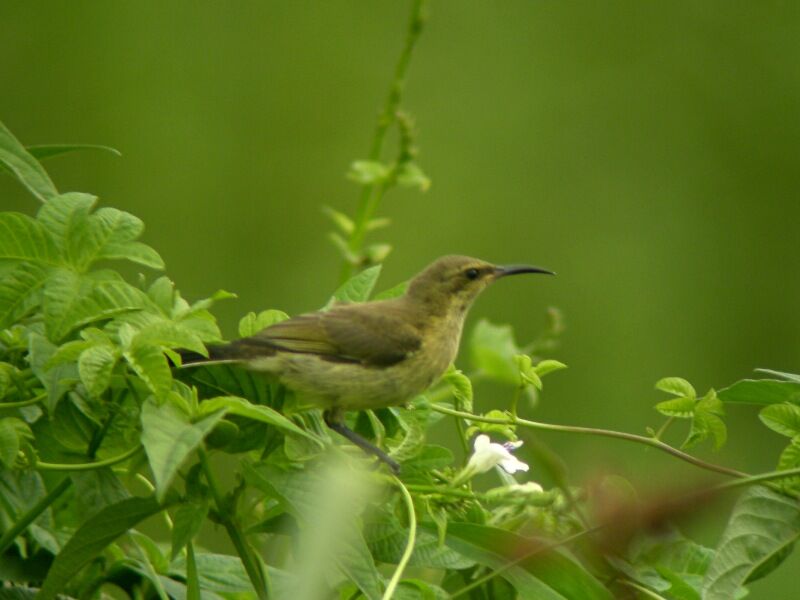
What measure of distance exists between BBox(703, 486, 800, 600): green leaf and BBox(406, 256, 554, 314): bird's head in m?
1.39

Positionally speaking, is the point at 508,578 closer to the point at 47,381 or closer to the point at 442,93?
the point at 47,381

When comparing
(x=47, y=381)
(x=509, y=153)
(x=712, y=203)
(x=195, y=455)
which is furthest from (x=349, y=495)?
(x=712, y=203)

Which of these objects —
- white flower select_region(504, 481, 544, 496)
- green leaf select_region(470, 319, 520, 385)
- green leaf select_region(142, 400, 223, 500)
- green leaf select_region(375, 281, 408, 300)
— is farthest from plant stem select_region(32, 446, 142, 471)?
green leaf select_region(470, 319, 520, 385)

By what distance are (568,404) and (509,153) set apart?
212cm

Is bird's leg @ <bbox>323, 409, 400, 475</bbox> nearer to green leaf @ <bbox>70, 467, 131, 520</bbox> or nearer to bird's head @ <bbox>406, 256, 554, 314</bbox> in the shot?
green leaf @ <bbox>70, 467, 131, 520</bbox>

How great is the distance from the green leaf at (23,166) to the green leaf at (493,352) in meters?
1.09

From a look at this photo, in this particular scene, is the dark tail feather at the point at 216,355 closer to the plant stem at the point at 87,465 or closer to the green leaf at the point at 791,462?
the plant stem at the point at 87,465

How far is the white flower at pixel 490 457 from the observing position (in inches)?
78.4

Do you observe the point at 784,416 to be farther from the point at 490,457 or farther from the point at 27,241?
the point at 27,241

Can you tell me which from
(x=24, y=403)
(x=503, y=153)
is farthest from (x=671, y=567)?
(x=503, y=153)

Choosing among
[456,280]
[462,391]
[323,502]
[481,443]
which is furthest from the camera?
[456,280]

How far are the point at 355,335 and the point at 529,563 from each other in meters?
1.08

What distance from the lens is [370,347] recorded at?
2908mm

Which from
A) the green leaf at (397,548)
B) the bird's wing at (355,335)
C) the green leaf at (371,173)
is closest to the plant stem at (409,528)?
the green leaf at (397,548)
